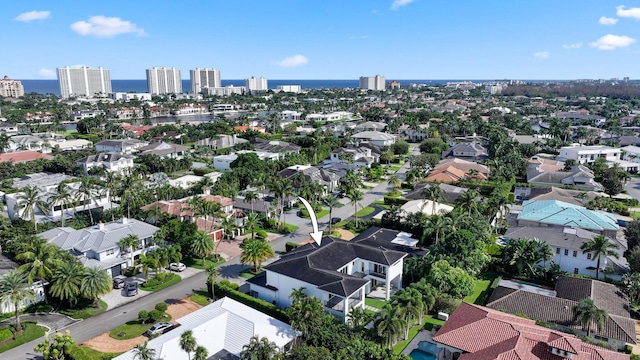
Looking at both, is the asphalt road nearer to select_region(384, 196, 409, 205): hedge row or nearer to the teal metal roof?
select_region(384, 196, 409, 205): hedge row

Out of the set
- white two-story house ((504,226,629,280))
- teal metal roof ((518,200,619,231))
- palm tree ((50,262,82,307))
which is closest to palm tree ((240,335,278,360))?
palm tree ((50,262,82,307))

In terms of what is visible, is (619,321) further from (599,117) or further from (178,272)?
(599,117)

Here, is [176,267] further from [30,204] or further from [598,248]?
[598,248]

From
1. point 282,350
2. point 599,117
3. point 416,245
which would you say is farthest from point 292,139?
point 599,117

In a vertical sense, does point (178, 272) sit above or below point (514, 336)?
below

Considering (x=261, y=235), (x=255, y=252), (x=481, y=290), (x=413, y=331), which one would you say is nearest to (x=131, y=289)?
(x=255, y=252)

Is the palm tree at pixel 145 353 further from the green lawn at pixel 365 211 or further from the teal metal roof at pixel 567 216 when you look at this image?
the teal metal roof at pixel 567 216
